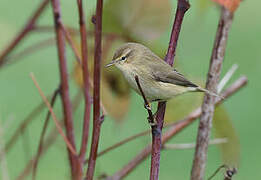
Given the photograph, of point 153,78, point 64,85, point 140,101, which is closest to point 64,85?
point 64,85

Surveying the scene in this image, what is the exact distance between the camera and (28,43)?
17.2ft

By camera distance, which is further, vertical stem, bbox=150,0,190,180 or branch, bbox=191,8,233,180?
branch, bbox=191,8,233,180

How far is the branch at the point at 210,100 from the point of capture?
103cm

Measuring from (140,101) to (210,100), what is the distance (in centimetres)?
296

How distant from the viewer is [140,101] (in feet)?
13.2

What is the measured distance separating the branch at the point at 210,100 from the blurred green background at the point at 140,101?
5.33 ft

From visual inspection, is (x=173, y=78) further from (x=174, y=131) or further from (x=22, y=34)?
(x=22, y=34)

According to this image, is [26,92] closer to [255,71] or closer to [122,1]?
[255,71]

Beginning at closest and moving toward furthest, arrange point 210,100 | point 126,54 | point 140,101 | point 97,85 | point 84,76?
point 97,85, point 84,76, point 210,100, point 126,54, point 140,101

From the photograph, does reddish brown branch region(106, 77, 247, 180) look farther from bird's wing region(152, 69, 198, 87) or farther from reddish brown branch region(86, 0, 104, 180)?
reddish brown branch region(86, 0, 104, 180)

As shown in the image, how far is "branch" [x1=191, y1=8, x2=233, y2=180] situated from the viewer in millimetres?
1031

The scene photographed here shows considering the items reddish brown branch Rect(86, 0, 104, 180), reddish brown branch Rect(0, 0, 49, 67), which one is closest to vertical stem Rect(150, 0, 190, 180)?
reddish brown branch Rect(86, 0, 104, 180)

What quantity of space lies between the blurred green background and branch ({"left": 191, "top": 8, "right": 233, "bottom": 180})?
5.33ft

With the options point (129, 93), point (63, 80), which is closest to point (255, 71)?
point (129, 93)
